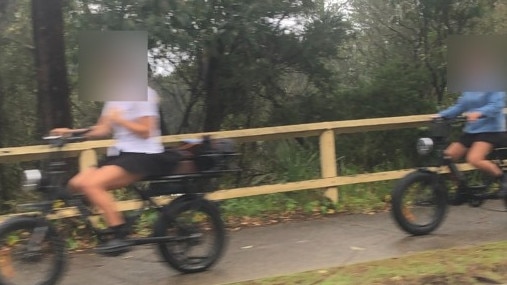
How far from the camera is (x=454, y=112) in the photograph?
6406 mm

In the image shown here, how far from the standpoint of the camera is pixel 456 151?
6.43m

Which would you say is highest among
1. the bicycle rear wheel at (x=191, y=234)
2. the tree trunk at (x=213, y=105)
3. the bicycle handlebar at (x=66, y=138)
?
the tree trunk at (x=213, y=105)

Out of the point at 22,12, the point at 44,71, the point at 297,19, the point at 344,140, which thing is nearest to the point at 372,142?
the point at 344,140

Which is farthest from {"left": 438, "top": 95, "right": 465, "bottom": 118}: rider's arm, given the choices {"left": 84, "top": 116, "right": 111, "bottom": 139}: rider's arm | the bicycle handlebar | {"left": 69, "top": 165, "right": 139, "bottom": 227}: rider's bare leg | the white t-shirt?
the bicycle handlebar

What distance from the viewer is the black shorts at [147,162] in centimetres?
479

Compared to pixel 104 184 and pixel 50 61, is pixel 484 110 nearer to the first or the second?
pixel 104 184

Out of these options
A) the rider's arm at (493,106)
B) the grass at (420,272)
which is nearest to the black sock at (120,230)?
the grass at (420,272)

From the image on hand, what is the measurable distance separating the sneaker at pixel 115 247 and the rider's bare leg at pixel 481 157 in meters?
3.55

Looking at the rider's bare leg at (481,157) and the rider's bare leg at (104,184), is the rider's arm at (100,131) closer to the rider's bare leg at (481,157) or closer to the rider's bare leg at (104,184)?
the rider's bare leg at (104,184)

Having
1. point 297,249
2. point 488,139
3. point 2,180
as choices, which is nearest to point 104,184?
point 297,249

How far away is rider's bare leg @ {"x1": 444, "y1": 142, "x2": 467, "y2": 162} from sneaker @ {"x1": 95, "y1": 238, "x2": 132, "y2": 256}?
3369 mm

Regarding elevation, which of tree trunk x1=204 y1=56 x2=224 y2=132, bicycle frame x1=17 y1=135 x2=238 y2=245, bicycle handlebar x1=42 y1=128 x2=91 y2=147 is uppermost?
tree trunk x1=204 y1=56 x2=224 y2=132

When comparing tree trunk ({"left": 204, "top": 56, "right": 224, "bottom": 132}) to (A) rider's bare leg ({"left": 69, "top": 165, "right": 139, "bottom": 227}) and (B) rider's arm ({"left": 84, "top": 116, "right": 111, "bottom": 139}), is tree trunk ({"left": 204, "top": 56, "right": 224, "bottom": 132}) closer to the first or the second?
(B) rider's arm ({"left": 84, "top": 116, "right": 111, "bottom": 139})

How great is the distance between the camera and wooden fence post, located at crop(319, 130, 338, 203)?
747 centimetres
